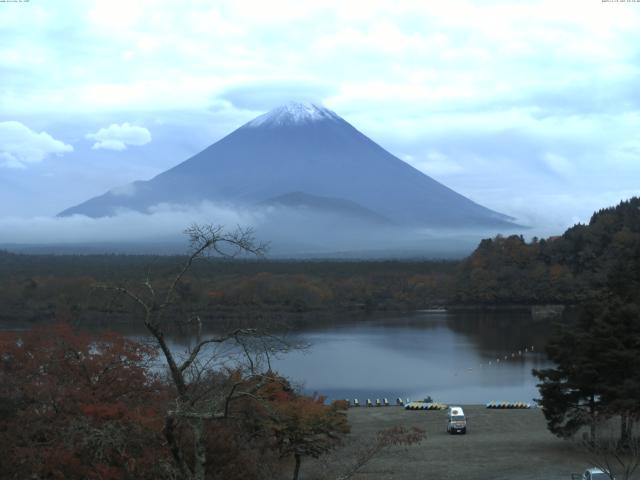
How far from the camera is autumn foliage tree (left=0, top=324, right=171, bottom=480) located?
683 cm

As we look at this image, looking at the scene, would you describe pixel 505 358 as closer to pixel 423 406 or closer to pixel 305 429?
pixel 423 406

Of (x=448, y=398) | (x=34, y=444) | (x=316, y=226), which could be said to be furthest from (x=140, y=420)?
(x=316, y=226)

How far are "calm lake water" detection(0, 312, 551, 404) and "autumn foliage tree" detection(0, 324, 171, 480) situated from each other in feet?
17.6

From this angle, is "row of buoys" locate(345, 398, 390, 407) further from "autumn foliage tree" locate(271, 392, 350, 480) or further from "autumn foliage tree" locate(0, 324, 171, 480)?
"autumn foliage tree" locate(0, 324, 171, 480)

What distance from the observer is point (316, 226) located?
497ft

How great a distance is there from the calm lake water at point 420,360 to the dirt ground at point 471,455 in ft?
9.25

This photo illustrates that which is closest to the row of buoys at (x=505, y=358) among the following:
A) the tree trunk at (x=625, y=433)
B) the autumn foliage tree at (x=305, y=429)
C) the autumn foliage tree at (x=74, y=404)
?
the tree trunk at (x=625, y=433)

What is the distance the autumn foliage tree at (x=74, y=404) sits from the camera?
6.83 meters

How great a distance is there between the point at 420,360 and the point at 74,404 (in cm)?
2129

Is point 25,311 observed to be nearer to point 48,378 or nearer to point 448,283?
point 448,283

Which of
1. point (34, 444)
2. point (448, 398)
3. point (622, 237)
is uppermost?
point (622, 237)

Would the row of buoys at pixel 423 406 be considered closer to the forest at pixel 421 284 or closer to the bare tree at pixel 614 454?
the bare tree at pixel 614 454

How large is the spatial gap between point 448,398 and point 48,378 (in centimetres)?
1458

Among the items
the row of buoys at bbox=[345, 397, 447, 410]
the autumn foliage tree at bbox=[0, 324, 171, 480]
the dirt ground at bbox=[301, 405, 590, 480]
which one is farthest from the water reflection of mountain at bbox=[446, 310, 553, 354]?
the autumn foliage tree at bbox=[0, 324, 171, 480]
